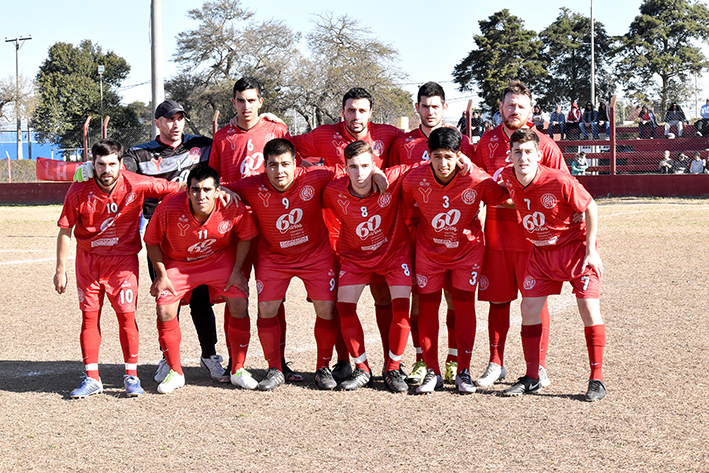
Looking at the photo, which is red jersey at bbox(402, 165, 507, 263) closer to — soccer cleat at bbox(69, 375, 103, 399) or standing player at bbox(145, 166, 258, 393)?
standing player at bbox(145, 166, 258, 393)

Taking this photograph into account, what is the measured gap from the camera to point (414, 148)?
18.1ft

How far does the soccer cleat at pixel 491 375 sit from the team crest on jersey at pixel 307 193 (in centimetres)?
178

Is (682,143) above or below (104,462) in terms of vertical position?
above

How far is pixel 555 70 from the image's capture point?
161 feet

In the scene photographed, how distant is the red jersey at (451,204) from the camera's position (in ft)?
15.9

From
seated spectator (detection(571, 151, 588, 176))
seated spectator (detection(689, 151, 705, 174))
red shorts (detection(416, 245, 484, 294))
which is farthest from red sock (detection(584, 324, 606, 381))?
seated spectator (detection(689, 151, 705, 174))

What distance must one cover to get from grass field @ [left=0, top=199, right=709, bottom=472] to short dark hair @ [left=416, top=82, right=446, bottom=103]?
210 cm

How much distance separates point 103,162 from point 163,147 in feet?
3.33

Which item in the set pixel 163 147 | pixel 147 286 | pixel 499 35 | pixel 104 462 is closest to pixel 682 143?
pixel 147 286

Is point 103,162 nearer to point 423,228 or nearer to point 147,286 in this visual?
point 423,228

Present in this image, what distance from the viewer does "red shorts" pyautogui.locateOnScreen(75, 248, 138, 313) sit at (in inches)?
195

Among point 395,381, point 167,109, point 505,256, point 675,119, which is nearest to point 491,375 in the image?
point 395,381

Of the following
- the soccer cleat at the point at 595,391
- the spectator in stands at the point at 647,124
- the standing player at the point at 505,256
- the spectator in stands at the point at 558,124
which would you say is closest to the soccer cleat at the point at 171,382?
the standing player at the point at 505,256

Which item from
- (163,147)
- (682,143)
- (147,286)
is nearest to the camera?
(163,147)
